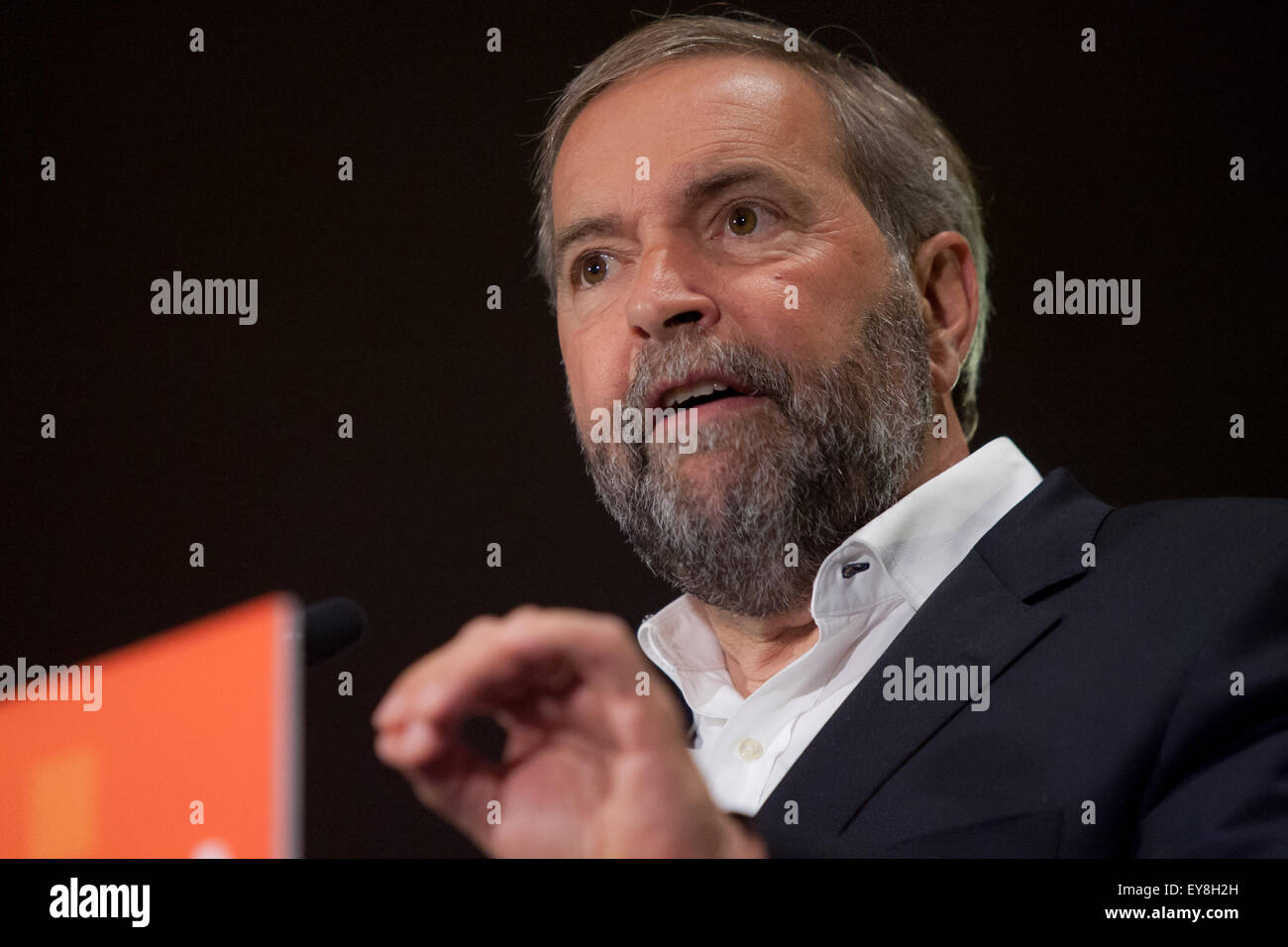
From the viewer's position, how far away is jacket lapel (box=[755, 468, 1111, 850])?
1254 mm

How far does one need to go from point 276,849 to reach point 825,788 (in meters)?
0.79

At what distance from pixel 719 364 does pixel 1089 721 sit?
2.13 feet

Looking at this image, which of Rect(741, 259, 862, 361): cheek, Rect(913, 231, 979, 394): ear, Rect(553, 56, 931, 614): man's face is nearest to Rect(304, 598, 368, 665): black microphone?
Rect(553, 56, 931, 614): man's face

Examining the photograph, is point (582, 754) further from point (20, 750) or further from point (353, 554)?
point (20, 750)

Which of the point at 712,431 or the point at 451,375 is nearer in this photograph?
the point at 712,431

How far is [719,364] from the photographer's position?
5.25 ft

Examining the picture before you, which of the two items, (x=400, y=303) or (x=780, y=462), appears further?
(x=400, y=303)

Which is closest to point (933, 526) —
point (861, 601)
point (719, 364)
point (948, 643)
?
point (861, 601)

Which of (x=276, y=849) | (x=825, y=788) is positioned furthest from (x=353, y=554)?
(x=825, y=788)

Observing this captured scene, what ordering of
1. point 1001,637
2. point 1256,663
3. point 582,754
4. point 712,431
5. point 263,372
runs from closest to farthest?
point 582,754 < point 1256,663 < point 1001,637 < point 712,431 < point 263,372

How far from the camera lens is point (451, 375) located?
6.08 ft

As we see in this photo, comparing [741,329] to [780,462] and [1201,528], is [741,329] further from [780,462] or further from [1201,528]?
[1201,528]

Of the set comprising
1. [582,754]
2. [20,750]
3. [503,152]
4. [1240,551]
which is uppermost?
[503,152]

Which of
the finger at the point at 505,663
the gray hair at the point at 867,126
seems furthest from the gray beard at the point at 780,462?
the finger at the point at 505,663
